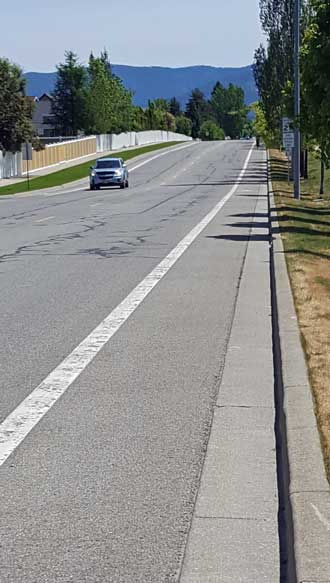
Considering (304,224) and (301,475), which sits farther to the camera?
(304,224)

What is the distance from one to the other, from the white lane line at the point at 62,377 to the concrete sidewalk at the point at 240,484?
1.24 metres

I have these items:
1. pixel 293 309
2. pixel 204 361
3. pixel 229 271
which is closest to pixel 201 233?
pixel 229 271

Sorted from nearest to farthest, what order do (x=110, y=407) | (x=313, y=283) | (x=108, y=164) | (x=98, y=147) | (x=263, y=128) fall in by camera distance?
(x=110, y=407)
(x=313, y=283)
(x=108, y=164)
(x=263, y=128)
(x=98, y=147)

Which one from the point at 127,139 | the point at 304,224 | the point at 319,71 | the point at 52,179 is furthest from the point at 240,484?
the point at 127,139

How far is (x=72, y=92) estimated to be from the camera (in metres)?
111

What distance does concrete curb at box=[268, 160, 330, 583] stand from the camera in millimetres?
4516

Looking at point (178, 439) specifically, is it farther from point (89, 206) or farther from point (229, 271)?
point (89, 206)

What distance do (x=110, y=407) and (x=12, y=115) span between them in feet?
194

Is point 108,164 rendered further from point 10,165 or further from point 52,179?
point 10,165

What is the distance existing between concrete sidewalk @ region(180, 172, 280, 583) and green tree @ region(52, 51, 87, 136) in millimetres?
103453

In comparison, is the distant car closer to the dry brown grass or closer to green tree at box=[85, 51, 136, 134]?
the dry brown grass

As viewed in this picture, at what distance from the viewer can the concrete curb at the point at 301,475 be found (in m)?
4.52

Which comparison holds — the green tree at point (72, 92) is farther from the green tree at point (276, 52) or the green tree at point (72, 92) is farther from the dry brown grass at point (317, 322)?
the dry brown grass at point (317, 322)

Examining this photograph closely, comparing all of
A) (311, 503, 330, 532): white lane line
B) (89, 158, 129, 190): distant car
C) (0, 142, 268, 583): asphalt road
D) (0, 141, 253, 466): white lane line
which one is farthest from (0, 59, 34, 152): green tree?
(311, 503, 330, 532): white lane line
